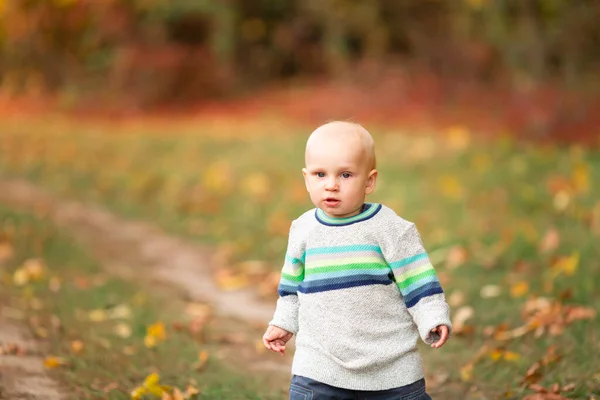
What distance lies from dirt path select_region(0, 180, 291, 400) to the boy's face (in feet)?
4.73

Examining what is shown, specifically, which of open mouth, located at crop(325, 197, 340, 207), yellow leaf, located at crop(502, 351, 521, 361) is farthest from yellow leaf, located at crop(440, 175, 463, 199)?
open mouth, located at crop(325, 197, 340, 207)

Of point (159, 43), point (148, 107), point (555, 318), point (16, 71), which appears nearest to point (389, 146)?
point (555, 318)

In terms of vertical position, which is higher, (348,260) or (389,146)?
(389,146)

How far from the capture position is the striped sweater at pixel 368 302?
8.64ft

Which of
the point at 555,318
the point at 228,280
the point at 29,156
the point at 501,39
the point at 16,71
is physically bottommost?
the point at 555,318

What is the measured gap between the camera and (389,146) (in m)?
10.7

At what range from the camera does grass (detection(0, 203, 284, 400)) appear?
359 centimetres

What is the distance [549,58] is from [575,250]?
8804mm

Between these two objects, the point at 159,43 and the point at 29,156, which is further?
the point at 159,43

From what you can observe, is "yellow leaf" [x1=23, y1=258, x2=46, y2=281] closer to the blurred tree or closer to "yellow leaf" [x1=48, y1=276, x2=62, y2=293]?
"yellow leaf" [x1=48, y1=276, x2=62, y2=293]

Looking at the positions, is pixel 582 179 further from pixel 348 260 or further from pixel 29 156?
pixel 29 156

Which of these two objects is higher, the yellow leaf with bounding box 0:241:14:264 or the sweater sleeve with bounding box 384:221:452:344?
the yellow leaf with bounding box 0:241:14:264

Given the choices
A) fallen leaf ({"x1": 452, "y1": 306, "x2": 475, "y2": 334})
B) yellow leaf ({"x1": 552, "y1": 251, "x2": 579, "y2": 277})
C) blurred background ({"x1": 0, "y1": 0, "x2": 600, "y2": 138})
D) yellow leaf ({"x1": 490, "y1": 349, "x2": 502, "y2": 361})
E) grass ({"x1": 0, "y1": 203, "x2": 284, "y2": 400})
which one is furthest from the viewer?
blurred background ({"x1": 0, "y1": 0, "x2": 600, "y2": 138})

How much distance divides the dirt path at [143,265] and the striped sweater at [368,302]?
4.06ft
